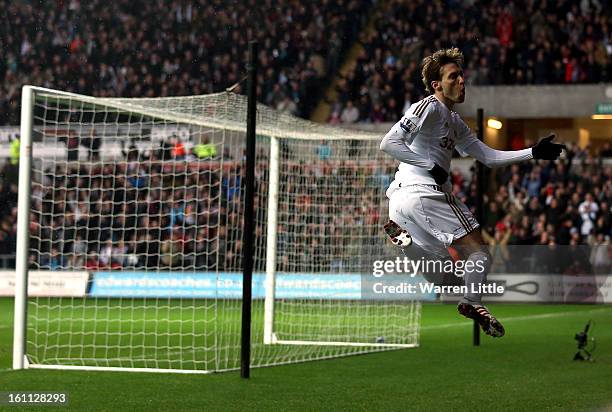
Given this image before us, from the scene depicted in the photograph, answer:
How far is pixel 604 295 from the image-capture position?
21.9m

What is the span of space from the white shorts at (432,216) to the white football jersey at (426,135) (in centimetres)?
9

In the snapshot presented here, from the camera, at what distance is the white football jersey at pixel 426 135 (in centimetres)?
692

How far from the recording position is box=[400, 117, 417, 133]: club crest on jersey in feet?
22.7

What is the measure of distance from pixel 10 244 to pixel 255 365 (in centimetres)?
1409

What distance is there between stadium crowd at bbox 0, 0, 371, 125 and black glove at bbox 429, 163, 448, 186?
21.9 meters

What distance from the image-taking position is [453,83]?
700cm

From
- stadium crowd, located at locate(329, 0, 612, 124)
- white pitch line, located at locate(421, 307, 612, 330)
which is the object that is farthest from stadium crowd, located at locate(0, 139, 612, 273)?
stadium crowd, located at locate(329, 0, 612, 124)

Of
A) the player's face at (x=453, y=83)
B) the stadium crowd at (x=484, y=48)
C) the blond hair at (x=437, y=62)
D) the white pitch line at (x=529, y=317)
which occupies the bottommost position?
the white pitch line at (x=529, y=317)

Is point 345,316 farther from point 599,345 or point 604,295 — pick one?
point 604,295

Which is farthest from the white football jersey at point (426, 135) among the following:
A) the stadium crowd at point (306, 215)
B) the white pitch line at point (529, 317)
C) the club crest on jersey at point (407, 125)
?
the white pitch line at point (529, 317)

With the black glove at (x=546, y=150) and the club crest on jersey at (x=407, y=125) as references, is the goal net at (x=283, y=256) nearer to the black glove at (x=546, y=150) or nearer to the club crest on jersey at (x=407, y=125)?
the club crest on jersey at (x=407, y=125)

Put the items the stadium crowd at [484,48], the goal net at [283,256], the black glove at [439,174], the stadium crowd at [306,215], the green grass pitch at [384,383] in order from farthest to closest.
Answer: the stadium crowd at [484,48]
the stadium crowd at [306,215]
the goal net at [283,256]
the green grass pitch at [384,383]
the black glove at [439,174]

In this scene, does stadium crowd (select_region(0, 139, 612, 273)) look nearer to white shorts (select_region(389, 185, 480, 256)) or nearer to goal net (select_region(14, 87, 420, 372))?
goal net (select_region(14, 87, 420, 372))

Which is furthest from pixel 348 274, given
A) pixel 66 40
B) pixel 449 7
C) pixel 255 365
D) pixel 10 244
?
pixel 66 40
